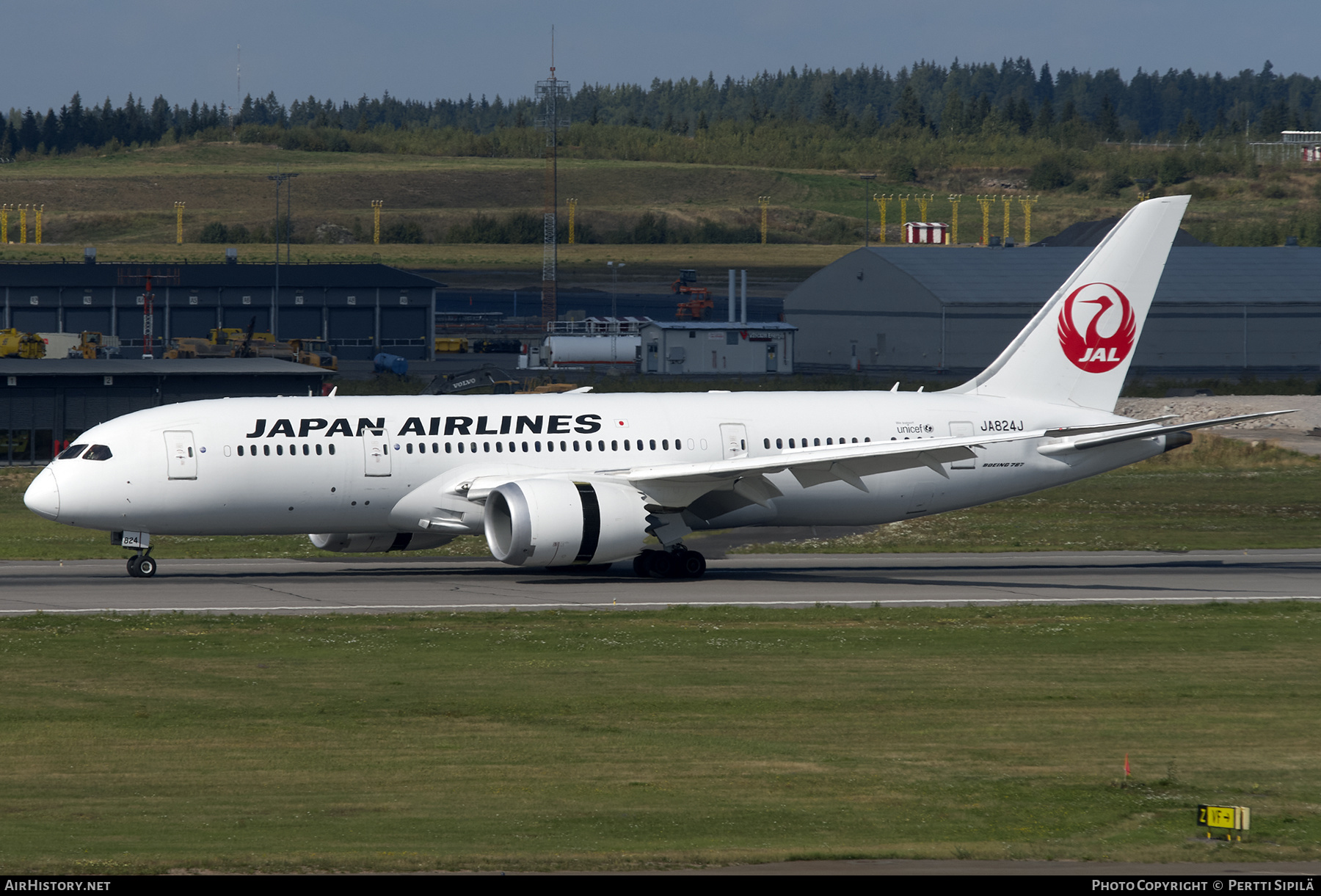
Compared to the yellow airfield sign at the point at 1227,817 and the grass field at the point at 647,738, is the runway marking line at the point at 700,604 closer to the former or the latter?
the grass field at the point at 647,738

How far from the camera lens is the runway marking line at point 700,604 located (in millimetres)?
32531

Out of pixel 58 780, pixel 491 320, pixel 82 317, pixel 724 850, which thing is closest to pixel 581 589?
pixel 58 780

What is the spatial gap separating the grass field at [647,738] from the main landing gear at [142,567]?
724 cm

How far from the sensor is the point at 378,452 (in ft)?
124

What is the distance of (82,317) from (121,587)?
9820 cm

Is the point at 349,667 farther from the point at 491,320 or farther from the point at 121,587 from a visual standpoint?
the point at 491,320

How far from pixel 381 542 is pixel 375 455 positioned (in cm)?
335

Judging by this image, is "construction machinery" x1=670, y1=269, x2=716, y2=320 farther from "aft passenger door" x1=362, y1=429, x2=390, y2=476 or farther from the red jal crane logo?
"aft passenger door" x1=362, y1=429, x2=390, y2=476

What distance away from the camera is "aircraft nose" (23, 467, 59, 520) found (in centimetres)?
3597

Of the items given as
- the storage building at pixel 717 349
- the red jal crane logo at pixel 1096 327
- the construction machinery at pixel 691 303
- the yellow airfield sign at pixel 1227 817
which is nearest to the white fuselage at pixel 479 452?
the red jal crane logo at pixel 1096 327

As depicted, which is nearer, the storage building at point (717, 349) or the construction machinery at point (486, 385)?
the construction machinery at point (486, 385)

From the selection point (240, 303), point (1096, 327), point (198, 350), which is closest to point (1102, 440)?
point (1096, 327)

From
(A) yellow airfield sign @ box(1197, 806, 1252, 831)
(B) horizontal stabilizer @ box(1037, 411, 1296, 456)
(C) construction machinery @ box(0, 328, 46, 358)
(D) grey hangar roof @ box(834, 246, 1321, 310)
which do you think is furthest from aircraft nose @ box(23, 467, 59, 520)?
(D) grey hangar roof @ box(834, 246, 1321, 310)

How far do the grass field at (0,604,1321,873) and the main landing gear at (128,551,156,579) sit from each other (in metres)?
7.24
